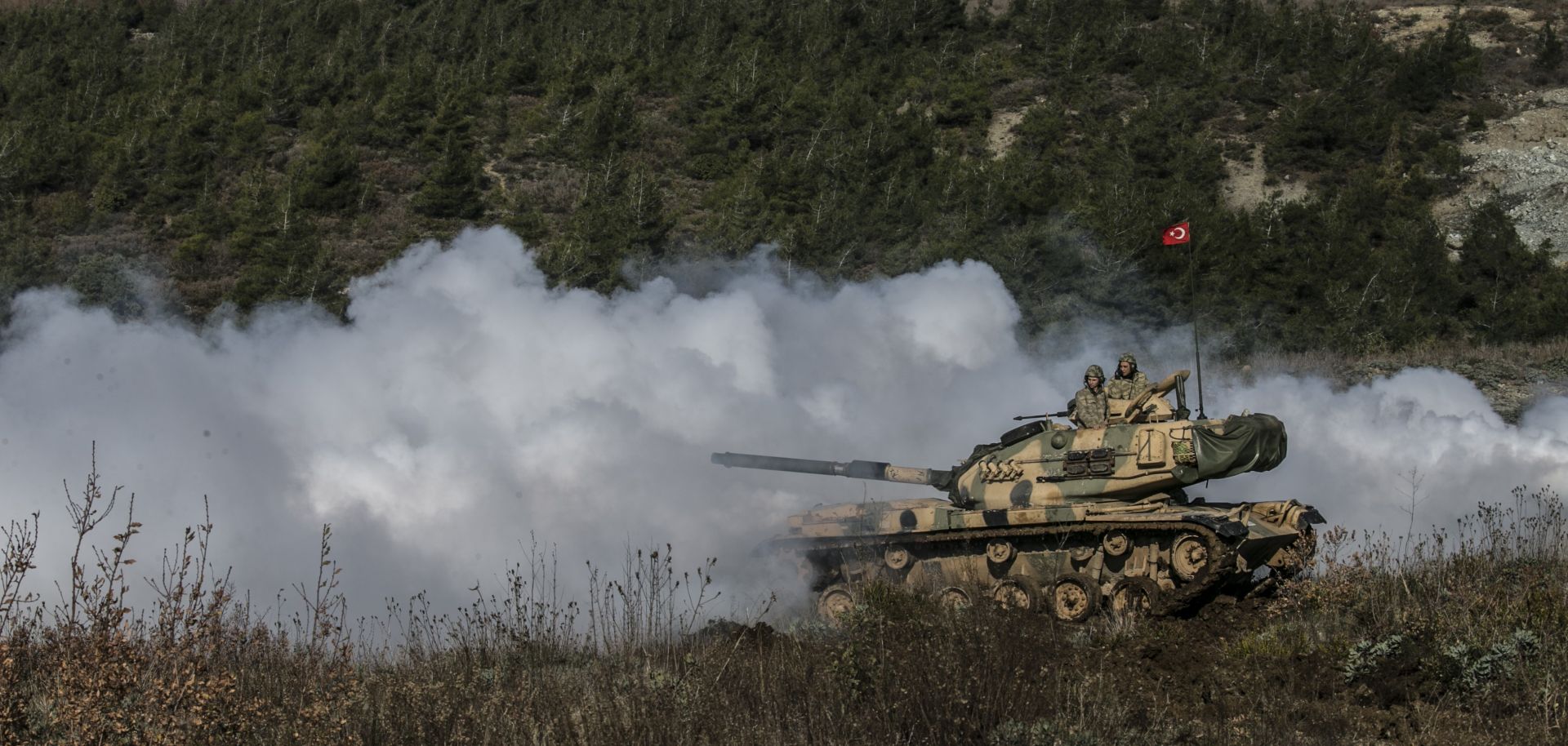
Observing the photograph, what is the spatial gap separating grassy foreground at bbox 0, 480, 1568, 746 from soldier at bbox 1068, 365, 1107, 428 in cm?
590

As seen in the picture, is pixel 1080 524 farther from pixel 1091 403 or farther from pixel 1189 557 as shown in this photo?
pixel 1091 403

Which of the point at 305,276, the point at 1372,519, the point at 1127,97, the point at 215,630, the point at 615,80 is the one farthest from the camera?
the point at 1127,97

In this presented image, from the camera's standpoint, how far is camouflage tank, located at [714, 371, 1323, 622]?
1753cm

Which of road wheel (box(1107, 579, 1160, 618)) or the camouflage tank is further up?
the camouflage tank

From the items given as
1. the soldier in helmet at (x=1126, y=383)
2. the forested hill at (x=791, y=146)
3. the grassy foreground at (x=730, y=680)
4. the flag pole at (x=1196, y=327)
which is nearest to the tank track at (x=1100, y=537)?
the flag pole at (x=1196, y=327)

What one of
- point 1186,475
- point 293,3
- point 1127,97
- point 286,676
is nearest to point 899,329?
point 1186,475

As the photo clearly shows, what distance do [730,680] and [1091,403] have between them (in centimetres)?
1110

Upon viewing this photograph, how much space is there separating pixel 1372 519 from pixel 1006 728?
19.0 metres

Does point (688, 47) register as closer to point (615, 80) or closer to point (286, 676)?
point (615, 80)

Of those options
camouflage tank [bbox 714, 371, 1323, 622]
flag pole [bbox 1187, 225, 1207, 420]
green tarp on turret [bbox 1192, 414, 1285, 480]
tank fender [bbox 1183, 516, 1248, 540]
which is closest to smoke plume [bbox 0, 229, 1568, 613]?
camouflage tank [bbox 714, 371, 1323, 622]

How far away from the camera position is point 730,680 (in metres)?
9.66

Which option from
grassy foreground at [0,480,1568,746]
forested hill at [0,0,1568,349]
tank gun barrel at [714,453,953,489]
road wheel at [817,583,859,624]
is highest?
forested hill at [0,0,1568,349]

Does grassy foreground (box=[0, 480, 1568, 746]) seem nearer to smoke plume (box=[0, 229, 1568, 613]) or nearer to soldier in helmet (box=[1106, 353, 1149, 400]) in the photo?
soldier in helmet (box=[1106, 353, 1149, 400])

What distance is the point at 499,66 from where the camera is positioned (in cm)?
6512
